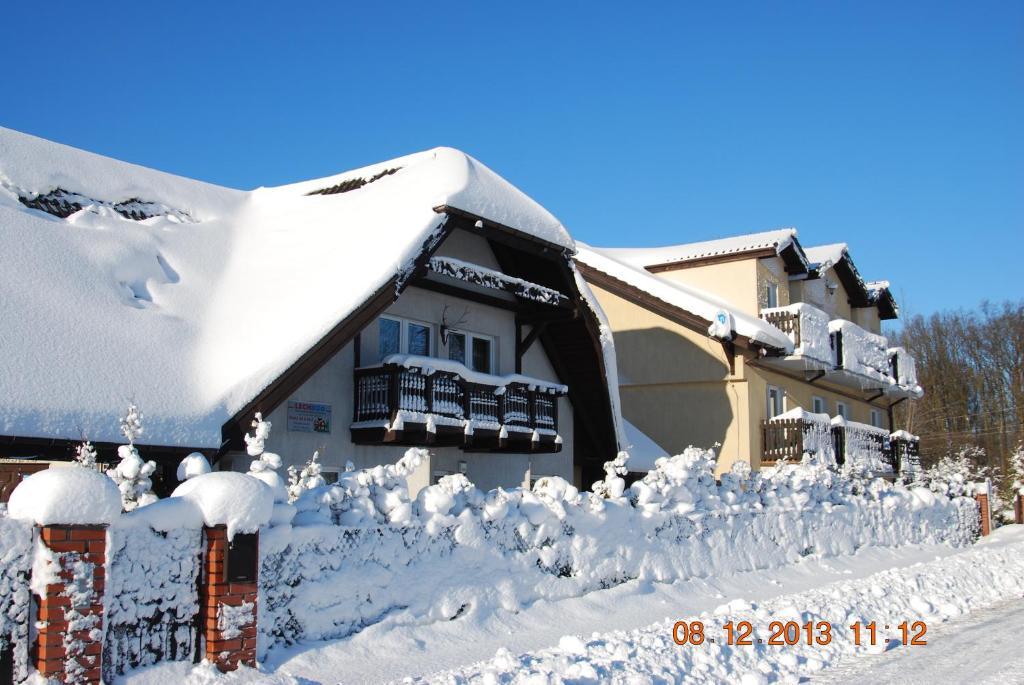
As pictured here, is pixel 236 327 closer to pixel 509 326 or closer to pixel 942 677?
pixel 509 326

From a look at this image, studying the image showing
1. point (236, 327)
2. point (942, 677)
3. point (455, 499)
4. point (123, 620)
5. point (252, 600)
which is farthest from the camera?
point (236, 327)

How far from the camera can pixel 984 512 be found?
28500 millimetres

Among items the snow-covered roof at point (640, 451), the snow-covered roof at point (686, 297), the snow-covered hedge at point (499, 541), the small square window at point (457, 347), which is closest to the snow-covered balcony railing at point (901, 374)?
the snow-covered roof at point (686, 297)

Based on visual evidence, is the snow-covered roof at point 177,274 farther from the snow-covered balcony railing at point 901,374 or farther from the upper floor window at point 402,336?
the snow-covered balcony railing at point 901,374

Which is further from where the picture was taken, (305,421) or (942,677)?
(305,421)

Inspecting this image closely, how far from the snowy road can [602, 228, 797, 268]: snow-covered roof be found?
52.6 ft

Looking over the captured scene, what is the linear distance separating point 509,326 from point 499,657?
39.0 feet

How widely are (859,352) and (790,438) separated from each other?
21.1 ft

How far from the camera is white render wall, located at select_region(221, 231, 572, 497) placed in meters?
15.3

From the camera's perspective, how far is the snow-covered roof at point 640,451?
21.3 meters

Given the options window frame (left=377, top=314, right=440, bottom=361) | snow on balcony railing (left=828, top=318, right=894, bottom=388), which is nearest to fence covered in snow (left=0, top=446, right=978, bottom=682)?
window frame (left=377, top=314, right=440, bottom=361)

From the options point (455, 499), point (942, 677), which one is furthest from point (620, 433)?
point (942, 677)

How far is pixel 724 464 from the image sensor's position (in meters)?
25.2

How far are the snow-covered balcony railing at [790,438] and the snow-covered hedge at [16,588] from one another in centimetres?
2031
